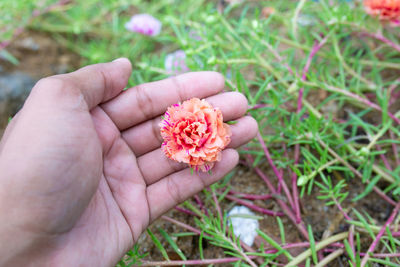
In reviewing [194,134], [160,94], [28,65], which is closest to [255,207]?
[194,134]

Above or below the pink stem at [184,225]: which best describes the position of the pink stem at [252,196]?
below

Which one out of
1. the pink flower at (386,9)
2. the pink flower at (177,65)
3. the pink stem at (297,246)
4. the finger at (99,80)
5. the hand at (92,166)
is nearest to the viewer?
the hand at (92,166)

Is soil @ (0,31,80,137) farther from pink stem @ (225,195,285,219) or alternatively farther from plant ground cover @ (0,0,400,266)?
pink stem @ (225,195,285,219)

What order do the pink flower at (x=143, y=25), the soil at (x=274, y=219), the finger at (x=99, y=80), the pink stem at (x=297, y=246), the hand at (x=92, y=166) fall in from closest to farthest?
the hand at (x=92, y=166)
the finger at (x=99, y=80)
the pink stem at (x=297, y=246)
the soil at (x=274, y=219)
the pink flower at (x=143, y=25)

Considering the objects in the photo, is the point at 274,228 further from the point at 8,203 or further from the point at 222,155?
the point at 8,203

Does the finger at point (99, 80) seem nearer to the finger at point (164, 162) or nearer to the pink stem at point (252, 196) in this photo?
the finger at point (164, 162)

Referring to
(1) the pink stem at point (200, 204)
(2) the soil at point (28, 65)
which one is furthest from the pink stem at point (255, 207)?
(2) the soil at point (28, 65)

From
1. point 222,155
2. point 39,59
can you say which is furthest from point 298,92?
point 39,59

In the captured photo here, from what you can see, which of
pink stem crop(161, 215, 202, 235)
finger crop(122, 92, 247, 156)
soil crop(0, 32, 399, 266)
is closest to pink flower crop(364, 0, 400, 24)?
soil crop(0, 32, 399, 266)
